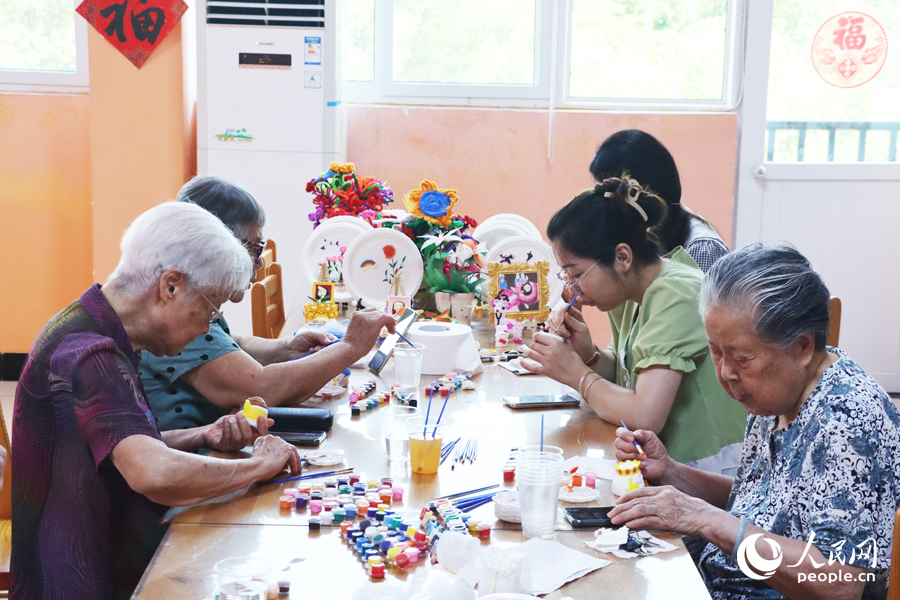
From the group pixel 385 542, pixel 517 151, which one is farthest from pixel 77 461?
pixel 517 151

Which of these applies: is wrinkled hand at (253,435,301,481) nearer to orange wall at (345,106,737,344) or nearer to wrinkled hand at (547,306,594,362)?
wrinkled hand at (547,306,594,362)

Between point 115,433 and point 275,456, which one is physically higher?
point 115,433

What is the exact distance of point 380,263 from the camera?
3.10 m

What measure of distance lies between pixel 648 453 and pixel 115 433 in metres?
1.04

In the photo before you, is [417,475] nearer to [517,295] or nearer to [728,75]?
[517,295]

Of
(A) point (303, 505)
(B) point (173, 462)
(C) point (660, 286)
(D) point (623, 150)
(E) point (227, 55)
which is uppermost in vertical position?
(E) point (227, 55)

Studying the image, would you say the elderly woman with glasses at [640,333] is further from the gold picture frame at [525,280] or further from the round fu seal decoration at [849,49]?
the round fu seal decoration at [849,49]

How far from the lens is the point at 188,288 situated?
1.57m

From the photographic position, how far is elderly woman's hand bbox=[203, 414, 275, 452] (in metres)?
1.74

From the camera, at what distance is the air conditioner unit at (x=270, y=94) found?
4457mm

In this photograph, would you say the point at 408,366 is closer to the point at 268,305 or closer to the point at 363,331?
the point at 363,331

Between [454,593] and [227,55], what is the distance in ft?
13.0

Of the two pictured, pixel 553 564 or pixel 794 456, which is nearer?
pixel 553 564

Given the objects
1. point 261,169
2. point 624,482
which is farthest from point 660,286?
point 261,169
